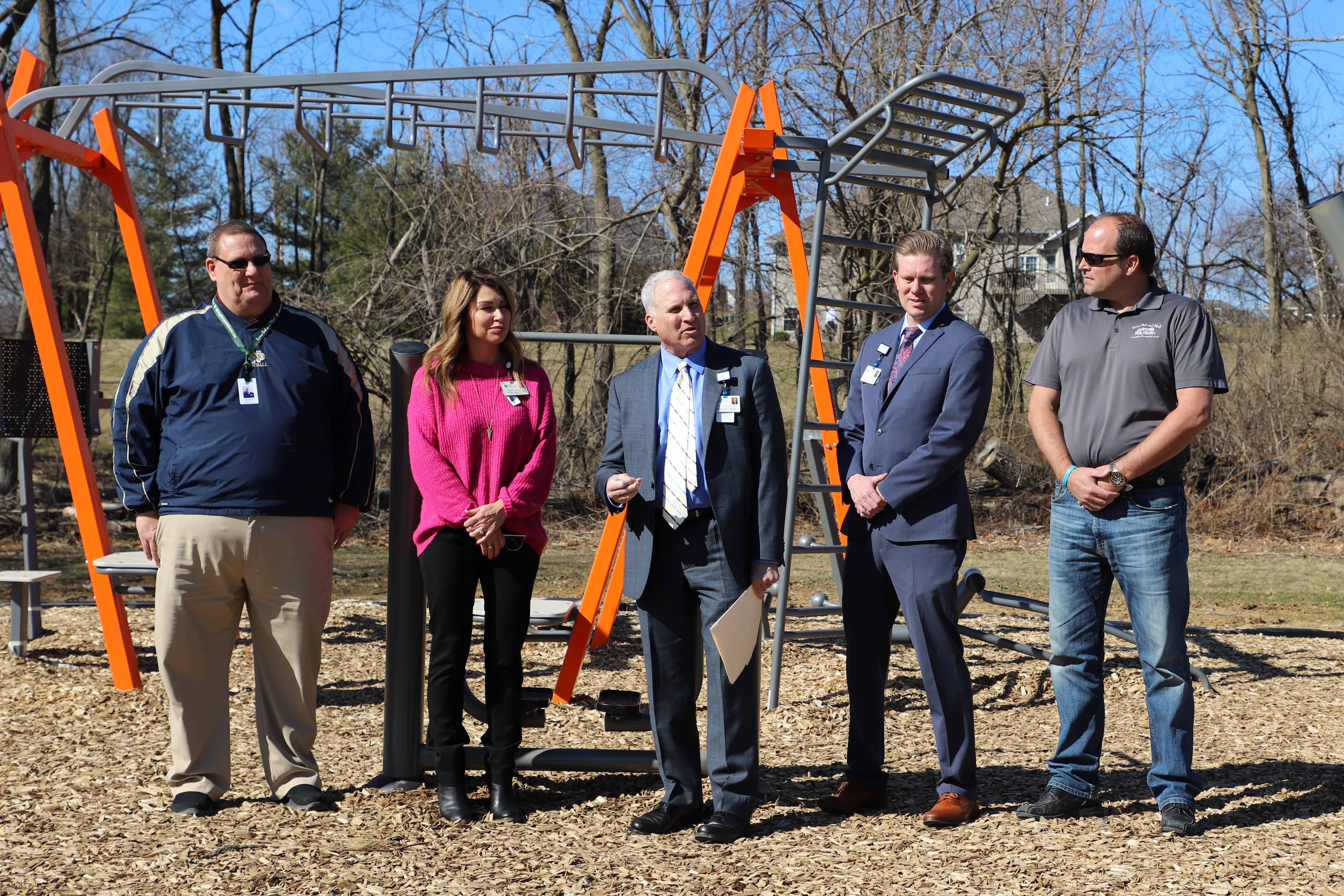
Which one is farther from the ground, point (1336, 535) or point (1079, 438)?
point (1079, 438)

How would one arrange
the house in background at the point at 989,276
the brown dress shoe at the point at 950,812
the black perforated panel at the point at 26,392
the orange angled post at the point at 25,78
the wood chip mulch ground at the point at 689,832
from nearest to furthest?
the wood chip mulch ground at the point at 689,832, the brown dress shoe at the point at 950,812, the orange angled post at the point at 25,78, the black perforated panel at the point at 26,392, the house in background at the point at 989,276

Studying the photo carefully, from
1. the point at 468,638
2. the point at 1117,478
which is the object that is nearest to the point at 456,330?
the point at 468,638

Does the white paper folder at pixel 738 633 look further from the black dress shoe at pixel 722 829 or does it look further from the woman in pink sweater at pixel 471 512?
the woman in pink sweater at pixel 471 512

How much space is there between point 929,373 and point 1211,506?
10944 mm

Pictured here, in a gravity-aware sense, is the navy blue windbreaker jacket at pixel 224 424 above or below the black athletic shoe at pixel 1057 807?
above

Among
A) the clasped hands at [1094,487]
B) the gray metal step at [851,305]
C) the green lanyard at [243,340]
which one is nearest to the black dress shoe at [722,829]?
the clasped hands at [1094,487]

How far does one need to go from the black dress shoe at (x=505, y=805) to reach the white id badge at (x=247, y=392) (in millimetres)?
1467

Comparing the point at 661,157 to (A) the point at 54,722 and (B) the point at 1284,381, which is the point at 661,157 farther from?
(B) the point at 1284,381

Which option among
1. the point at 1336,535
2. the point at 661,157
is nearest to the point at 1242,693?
the point at 661,157

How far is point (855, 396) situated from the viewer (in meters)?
3.84

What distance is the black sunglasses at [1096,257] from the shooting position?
342cm

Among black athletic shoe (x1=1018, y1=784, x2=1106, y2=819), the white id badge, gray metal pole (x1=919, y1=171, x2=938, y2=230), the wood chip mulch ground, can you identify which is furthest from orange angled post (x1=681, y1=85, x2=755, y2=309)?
black athletic shoe (x1=1018, y1=784, x2=1106, y2=819)

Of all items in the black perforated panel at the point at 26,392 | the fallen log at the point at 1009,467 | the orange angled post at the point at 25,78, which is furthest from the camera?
the fallen log at the point at 1009,467

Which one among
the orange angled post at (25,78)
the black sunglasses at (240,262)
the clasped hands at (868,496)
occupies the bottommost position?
the clasped hands at (868,496)
